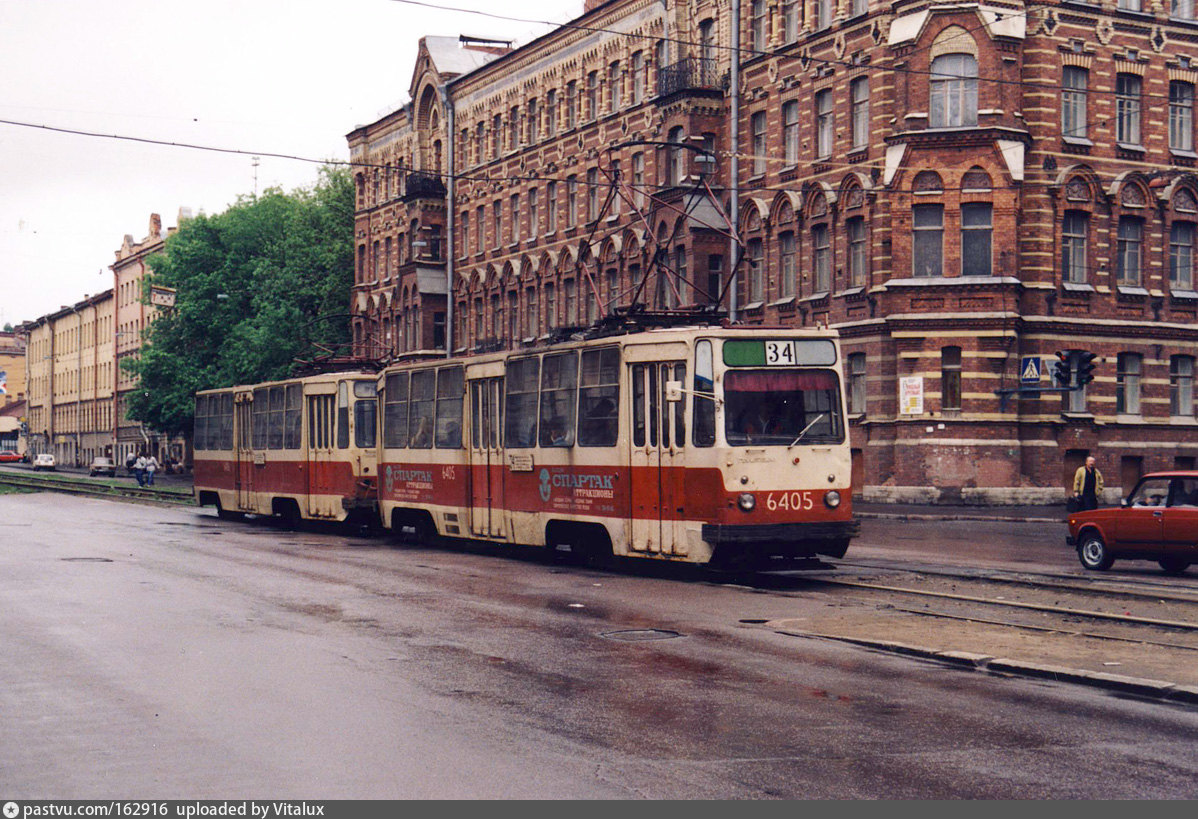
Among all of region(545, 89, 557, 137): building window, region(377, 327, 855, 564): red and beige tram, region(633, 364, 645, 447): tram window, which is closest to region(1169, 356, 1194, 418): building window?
region(545, 89, 557, 137): building window

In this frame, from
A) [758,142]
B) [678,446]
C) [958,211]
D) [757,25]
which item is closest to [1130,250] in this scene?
[958,211]

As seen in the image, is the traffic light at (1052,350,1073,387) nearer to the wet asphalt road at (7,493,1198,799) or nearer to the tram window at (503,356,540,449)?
the tram window at (503,356,540,449)

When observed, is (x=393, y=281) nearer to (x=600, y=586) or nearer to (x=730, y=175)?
(x=730, y=175)

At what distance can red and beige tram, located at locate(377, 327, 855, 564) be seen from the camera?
18.5 meters

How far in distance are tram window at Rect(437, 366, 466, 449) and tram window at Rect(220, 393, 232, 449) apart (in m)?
12.4

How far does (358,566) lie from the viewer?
2158cm

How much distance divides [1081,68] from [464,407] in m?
25.5

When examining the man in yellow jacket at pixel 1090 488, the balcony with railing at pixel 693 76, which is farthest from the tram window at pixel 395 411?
the balcony with railing at pixel 693 76

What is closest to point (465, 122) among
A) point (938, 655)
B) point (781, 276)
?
point (781, 276)

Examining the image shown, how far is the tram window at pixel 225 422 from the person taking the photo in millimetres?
36875

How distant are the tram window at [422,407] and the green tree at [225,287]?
159 feet

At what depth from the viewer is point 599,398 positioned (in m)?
20.8

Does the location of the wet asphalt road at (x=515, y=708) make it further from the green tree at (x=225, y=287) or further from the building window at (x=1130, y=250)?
the green tree at (x=225, y=287)

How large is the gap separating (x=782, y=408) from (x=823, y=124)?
1093 inches
